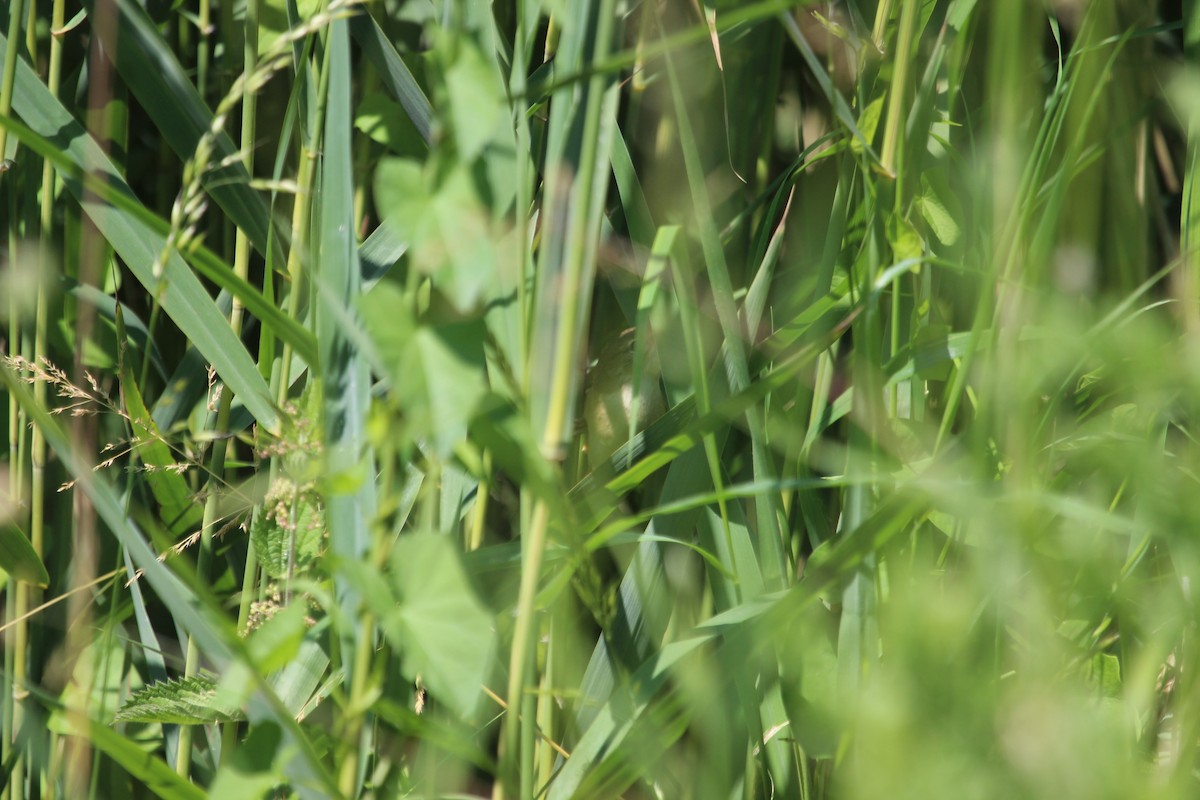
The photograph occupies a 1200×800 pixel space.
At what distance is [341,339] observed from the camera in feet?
1.41

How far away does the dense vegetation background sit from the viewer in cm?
34

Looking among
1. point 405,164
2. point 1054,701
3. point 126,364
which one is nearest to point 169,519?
point 126,364

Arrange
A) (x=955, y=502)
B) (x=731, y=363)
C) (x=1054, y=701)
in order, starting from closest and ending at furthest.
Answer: (x=1054, y=701) → (x=955, y=502) → (x=731, y=363)

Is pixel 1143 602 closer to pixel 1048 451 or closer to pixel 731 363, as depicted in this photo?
pixel 1048 451

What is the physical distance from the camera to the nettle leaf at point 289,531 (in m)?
0.49

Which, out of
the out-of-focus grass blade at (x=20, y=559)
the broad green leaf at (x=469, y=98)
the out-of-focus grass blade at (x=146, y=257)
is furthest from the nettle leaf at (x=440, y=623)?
the out-of-focus grass blade at (x=20, y=559)

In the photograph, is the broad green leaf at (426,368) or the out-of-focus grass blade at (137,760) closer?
the broad green leaf at (426,368)

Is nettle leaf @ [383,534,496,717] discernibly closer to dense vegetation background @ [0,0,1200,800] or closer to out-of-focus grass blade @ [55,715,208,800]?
dense vegetation background @ [0,0,1200,800]

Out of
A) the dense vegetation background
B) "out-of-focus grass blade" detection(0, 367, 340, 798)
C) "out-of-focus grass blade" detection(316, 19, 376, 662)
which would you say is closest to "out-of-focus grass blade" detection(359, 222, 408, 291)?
the dense vegetation background

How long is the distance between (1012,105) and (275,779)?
1.40ft

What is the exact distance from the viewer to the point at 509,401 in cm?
36

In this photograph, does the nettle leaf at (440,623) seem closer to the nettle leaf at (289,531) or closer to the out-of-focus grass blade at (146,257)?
the nettle leaf at (289,531)

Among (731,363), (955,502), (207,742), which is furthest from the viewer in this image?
(207,742)

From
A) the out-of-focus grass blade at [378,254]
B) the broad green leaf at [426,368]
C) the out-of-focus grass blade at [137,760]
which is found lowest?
the out-of-focus grass blade at [137,760]
